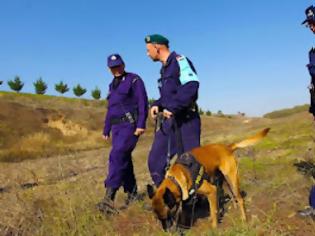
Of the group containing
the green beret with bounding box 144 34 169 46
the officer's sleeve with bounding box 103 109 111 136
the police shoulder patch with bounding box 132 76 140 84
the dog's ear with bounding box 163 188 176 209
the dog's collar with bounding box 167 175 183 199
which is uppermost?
the green beret with bounding box 144 34 169 46

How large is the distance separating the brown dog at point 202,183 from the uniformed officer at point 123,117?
137 cm

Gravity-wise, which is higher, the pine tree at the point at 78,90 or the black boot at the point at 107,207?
the pine tree at the point at 78,90

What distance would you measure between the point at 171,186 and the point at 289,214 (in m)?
1.51

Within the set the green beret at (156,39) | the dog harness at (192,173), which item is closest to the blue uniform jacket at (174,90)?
the green beret at (156,39)

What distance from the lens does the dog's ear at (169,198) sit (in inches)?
192

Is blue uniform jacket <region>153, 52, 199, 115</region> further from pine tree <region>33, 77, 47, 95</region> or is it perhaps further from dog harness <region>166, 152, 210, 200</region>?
pine tree <region>33, 77, 47, 95</region>

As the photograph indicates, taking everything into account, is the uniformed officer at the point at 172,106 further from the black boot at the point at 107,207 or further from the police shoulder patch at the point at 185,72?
the black boot at the point at 107,207

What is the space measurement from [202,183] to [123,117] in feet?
6.33

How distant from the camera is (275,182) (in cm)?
707

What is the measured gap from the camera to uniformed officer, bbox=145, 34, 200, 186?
5449mm

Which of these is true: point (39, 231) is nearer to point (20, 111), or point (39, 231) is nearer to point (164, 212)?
point (164, 212)

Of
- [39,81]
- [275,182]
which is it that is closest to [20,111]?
[39,81]

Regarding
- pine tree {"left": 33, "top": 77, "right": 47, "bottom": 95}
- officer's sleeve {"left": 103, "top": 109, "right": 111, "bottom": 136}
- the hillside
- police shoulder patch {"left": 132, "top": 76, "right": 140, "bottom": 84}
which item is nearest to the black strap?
the hillside

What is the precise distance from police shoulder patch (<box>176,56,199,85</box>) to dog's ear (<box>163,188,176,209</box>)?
1.36m
